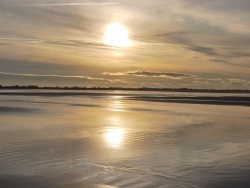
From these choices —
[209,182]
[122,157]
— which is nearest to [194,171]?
[209,182]

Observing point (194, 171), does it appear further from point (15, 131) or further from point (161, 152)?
point (15, 131)

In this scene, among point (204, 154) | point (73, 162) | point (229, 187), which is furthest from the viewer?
point (204, 154)

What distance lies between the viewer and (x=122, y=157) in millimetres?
13148

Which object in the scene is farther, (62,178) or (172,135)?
(172,135)

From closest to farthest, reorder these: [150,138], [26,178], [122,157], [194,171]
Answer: [26,178], [194,171], [122,157], [150,138]

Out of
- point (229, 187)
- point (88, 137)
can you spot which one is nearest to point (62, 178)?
point (229, 187)

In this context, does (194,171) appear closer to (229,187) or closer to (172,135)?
(229,187)

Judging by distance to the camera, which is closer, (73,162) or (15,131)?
(73,162)

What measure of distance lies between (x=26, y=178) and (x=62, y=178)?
37.7 inches

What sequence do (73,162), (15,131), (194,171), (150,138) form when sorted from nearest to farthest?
(194,171), (73,162), (150,138), (15,131)

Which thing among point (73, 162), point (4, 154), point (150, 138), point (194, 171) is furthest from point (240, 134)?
point (4, 154)

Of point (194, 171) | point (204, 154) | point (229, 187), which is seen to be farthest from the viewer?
point (204, 154)

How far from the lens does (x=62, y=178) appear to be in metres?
10.2

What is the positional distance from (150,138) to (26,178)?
29.0 ft
